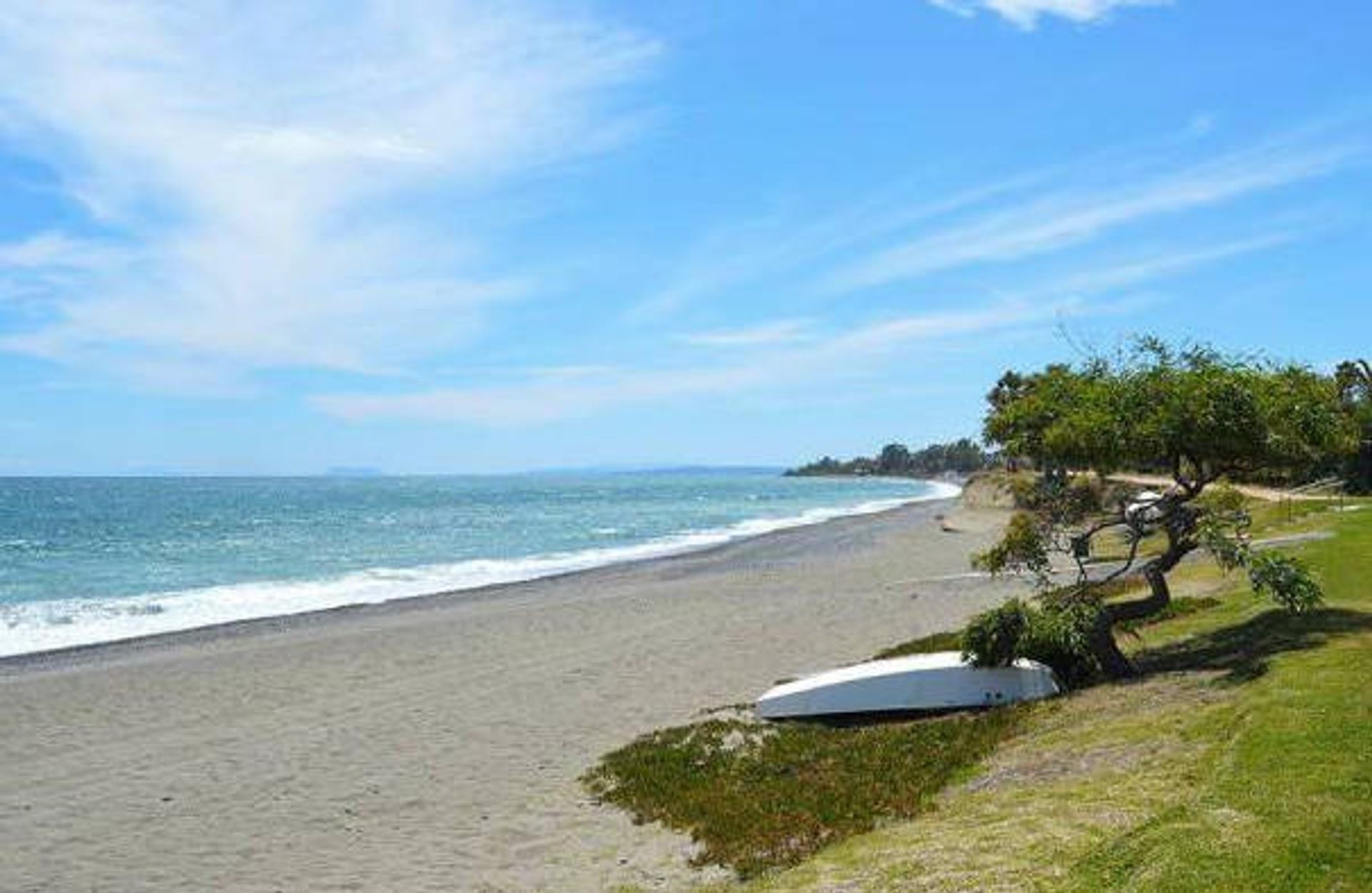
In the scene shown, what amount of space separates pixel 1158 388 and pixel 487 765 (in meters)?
9.71

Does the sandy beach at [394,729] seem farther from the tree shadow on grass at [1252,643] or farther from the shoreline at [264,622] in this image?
the tree shadow on grass at [1252,643]

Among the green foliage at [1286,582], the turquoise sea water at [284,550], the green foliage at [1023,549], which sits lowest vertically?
the turquoise sea water at [284,550]

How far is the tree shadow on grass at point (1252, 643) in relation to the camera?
12641 millimetres

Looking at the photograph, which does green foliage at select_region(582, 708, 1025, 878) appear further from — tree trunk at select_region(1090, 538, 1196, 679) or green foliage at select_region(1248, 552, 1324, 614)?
green foliage at select_region(1248, 552, 1324, 614)

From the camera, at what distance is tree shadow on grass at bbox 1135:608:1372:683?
498 inches

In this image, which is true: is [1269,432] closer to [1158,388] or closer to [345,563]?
[1158,388]

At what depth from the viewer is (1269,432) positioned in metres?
13.7

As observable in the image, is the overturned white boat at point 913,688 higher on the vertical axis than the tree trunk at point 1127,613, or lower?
lower

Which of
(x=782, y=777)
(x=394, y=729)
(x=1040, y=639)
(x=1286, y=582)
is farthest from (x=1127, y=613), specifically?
(x=394, y=729)

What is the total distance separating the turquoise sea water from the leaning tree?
2306 cm

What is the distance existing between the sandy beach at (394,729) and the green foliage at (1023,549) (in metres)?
4.90

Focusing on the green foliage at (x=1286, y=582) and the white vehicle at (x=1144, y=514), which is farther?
the white vehicle at (x=1144, y=514)

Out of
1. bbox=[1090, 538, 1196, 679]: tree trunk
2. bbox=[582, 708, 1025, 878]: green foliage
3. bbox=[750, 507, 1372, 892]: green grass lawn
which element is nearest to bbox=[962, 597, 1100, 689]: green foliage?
bbox=[1090, 538, 1196, 679]: tree trunk

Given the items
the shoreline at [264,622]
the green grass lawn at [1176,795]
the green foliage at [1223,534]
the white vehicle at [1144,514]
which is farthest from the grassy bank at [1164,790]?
the shoreline at [264,622]
